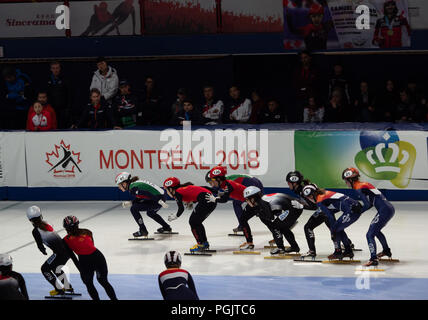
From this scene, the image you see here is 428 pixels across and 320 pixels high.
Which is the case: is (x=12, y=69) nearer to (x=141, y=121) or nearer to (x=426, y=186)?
(x=141, y=121)

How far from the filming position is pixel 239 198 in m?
14.6

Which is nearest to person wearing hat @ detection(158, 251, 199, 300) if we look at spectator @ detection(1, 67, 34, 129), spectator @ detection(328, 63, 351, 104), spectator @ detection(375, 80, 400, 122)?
spectator @ detection(328, 63, 351, 104)

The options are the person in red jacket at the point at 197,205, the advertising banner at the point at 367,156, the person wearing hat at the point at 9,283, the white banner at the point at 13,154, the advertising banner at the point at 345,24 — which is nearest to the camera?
the person wearing hat at the point at 9,283

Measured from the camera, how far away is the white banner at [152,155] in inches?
709

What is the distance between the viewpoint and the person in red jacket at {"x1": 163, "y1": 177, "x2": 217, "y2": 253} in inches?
550

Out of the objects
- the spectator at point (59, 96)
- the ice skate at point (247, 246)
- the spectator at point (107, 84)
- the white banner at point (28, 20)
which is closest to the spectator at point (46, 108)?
the spectator at point (59, 96)

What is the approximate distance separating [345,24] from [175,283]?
12924 mm

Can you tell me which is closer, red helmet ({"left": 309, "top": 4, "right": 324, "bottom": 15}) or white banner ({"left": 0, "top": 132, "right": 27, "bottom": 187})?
white banner ({"left": 0, "top": 132, "right": 27, "bottom": 187})

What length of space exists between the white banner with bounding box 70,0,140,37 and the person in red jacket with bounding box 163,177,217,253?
7.84 m

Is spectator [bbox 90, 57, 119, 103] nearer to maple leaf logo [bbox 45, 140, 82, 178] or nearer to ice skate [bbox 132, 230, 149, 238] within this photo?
maple leaf logo [bbox 45, 140, 82, 178]

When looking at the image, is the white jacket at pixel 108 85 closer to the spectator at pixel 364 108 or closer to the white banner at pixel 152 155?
the white banner at pixel 152 155

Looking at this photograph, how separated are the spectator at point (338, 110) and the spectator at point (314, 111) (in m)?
0.23

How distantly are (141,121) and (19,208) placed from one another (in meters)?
3.61
